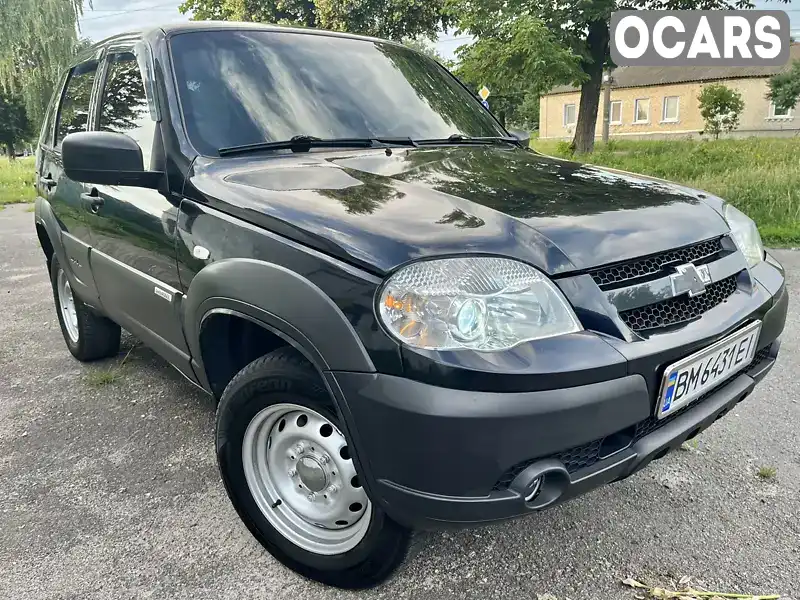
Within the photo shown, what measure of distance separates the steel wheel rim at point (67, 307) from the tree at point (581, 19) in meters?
16.0

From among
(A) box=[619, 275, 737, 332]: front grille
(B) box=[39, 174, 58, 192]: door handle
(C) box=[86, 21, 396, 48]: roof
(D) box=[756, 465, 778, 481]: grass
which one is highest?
(C) box=[86, 21, 396, 48]: roof

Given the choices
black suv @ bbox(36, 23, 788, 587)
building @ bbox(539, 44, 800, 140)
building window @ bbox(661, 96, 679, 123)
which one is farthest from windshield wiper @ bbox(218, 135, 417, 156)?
building window @ bbox(661, 96, 679, 123)

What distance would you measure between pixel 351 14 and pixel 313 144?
19.4 m

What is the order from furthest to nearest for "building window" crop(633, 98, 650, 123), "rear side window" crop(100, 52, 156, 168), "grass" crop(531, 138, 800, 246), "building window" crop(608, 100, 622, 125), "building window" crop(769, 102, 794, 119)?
"building window" crop(608, 100, 622, 125), "building window" crop(633, 98, 650, 123), "building window" crop(769, 102, 794, 119), "grass" crop(531, 138, 800, 246), "rear side window" crop(100, 52, 156, 168)

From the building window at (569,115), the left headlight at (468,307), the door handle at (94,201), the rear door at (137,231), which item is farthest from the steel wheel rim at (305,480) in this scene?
the building window at (569,115)

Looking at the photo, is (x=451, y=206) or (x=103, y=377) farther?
(x=103, y=377)

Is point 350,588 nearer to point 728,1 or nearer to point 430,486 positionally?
point 430,486

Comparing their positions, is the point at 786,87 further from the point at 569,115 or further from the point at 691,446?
the point at 691,446

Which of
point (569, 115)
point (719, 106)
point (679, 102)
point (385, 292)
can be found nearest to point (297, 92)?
point (385, 292)

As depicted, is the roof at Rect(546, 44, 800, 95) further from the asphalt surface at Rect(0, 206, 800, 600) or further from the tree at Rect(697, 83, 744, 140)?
the asphalt surface at Rect(0, 206, 800, 600)

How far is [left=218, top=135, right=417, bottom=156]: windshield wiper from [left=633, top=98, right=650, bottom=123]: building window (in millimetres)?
49308

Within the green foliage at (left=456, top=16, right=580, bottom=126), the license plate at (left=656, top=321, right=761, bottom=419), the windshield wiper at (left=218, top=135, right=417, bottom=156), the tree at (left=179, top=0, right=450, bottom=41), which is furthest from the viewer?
the tree at (left=179, top=0, right=450, bottom=41)

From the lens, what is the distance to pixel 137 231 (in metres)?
2.60

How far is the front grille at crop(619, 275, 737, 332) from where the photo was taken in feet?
5.78
